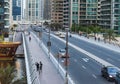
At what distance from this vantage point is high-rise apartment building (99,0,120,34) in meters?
152

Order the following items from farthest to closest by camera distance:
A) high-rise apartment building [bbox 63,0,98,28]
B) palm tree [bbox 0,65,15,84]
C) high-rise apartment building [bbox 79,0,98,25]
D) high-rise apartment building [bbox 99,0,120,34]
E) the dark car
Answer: high-rise apartment building [bbox 63,0,98,28], high-rise apartment building [bbox 79,0,98,25], high-rise apartment building [bbox 99,0,120,34], the dark car, palm tree [bbox 0,65,15,84]

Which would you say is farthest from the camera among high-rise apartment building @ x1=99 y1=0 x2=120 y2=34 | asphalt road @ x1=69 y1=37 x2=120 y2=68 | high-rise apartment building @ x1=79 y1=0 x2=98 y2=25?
high-rise apartment building @ x1=79 y1=0 x2=98 y2=25

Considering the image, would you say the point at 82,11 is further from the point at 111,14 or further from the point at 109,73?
the point at 109,73

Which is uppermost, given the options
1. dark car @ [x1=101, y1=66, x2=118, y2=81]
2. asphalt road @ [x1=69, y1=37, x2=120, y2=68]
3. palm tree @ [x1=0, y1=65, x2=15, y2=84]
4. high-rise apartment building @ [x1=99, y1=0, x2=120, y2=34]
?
high-rise apartment building @ [x1=99, y1=0, x2=120, y2=34]

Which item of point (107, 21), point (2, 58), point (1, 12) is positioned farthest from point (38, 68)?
point (107, 21)

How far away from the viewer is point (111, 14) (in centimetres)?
15638

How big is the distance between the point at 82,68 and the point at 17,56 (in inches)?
1220

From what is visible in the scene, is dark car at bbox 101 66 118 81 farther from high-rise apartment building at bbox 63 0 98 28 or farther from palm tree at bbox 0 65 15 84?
high-rise apartment building at bbox 63 0 98 28

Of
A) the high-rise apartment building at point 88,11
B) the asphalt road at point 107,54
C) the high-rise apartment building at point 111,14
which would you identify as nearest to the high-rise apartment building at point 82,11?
the high-rise apartment building at point 88,11

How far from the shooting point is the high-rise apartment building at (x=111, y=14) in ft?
498

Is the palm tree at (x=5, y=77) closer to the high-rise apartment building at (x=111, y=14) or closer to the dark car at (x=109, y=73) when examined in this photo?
the dark car at (x=109, y=73)

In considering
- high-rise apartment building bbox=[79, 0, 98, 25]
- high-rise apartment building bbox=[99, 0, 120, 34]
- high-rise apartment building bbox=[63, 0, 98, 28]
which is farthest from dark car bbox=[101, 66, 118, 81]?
high-rise apartment building bbox=[63, 0, 98, 28]

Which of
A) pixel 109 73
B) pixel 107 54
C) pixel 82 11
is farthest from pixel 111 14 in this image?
pixel 109 73

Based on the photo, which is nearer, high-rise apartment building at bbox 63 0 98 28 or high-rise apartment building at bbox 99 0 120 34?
high-rise apartment building at bbox 99 0 120 34
